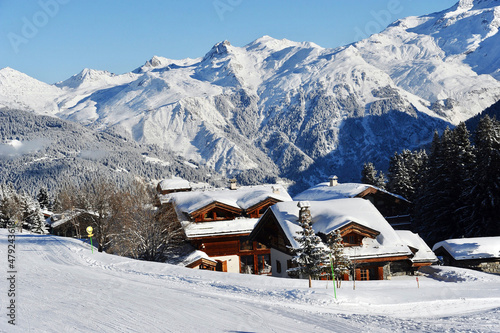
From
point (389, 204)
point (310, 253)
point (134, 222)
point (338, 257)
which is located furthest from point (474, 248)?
point (134, 222)

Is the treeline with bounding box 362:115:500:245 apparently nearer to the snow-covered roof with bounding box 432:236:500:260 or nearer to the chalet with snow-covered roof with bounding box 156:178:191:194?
the snow-covered roof with bounding box 432:236:500:260

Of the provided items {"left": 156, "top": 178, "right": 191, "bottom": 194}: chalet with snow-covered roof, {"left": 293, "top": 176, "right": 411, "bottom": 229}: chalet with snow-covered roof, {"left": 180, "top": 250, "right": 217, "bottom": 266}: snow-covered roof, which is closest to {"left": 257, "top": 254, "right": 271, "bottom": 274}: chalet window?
{"left": 180, "top": 250, "right": 217, "bottom": 266}: snow-covered roof

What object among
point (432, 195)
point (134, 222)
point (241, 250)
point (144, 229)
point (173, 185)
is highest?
Result: point (173, 185)

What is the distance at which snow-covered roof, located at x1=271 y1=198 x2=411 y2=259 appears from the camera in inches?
1027

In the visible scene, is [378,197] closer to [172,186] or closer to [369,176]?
[369,176]

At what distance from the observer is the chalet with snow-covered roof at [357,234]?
26047mm

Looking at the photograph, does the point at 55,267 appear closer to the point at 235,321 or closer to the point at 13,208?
the point at 235,321

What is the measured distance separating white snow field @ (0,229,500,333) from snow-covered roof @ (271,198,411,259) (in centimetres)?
378

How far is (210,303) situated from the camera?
49.1 ft

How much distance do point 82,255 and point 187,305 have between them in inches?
543

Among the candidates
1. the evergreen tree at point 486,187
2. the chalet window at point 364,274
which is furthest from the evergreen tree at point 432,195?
the chalet window at point 364,274

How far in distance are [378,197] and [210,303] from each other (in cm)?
4221

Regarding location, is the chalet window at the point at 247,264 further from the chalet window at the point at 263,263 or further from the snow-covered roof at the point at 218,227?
the snow-covered roof at the point at 218,227

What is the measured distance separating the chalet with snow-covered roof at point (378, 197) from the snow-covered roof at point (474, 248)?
16369mm
